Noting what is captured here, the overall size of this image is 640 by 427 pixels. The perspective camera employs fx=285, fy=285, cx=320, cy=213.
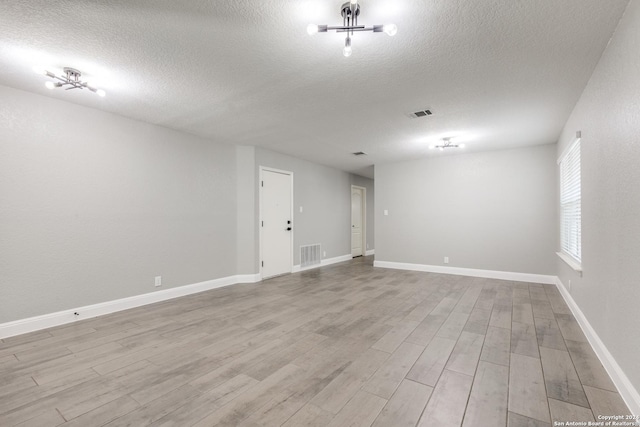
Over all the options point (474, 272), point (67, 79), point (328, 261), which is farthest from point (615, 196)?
point (328, 261)

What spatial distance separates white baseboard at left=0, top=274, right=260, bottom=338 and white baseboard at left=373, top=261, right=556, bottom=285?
12.1 ft

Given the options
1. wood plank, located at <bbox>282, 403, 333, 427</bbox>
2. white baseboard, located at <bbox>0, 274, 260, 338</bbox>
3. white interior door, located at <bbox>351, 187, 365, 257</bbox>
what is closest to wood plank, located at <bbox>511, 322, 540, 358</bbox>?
wood plank, located at <bbox>282, 403, 333, 427</bbox>

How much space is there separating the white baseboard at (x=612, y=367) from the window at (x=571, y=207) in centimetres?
58

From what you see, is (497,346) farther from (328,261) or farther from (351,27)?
(328,261)

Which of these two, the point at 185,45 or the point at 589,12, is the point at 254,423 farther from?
the point at 589,12

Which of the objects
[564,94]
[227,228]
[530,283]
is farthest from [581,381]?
[227,228]

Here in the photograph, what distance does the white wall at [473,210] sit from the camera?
5.07 meters

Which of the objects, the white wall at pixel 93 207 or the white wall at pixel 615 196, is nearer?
the white wall at pixel 615 196

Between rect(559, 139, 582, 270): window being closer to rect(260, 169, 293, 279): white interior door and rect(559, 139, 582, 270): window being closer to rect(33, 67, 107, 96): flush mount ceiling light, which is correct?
rect(260, 169, 293, 279): white interior door

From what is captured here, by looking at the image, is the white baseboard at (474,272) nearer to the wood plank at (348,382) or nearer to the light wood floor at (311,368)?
the light wood floor at (311,368)

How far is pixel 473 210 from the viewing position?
5668 millimetres

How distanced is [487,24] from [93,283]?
4695mm

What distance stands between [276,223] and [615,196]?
4.79m

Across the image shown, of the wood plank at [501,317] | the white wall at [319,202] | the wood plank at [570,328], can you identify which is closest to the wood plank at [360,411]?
the wood plank at [501,317]
